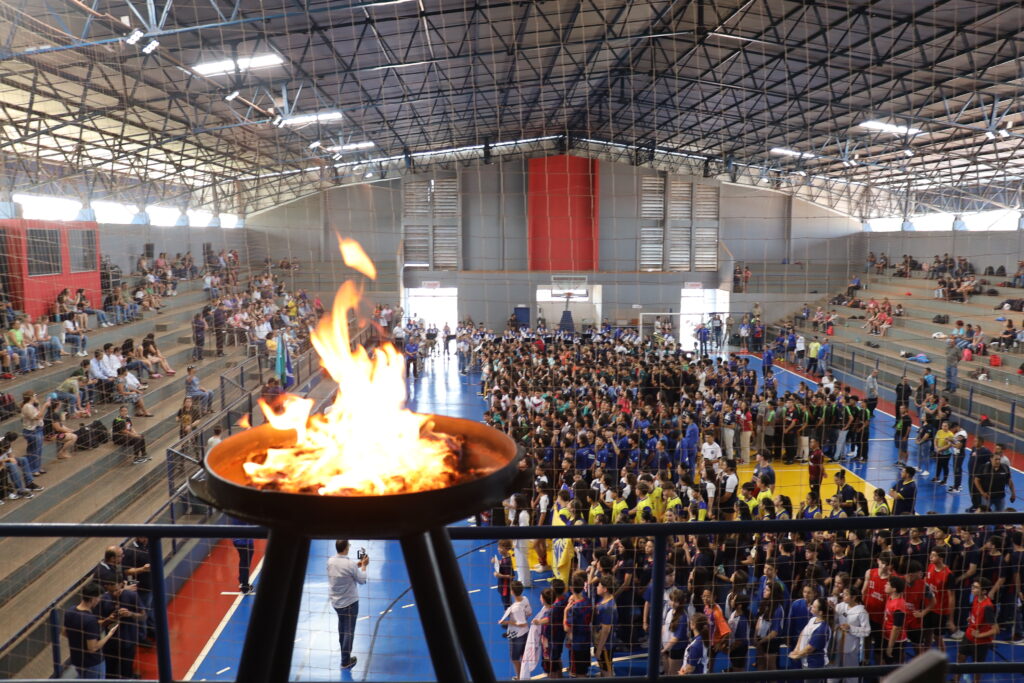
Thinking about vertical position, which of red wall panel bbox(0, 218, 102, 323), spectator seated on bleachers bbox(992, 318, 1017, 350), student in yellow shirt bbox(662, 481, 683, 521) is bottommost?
student in yellow shirt bbox(662, 481, 683, 521)

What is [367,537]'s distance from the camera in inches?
47.4

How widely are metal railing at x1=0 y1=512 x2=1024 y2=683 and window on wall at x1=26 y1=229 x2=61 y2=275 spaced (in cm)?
918

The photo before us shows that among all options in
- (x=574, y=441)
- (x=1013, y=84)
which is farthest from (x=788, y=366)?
(x=574, y=441)

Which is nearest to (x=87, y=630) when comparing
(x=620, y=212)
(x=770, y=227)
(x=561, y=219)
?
(x=561, y=219)

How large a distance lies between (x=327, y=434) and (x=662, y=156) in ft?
72.6

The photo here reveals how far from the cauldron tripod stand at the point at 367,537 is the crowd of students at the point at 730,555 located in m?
0.45

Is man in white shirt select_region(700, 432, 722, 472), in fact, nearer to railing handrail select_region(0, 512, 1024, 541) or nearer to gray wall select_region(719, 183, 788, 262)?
railing handrail select_region(0, 512, 1024, 541)

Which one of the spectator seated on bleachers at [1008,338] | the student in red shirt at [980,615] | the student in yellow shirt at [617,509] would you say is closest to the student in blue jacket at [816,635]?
the student in red shirt at [980,615]

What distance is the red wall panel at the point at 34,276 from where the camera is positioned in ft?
28.1

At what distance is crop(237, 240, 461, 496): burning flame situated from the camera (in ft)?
4.38

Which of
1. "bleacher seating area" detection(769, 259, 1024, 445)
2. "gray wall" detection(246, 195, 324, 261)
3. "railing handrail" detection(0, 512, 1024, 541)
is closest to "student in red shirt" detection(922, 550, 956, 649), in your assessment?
"railing handrail" detection(0, 512, 1024, 541)

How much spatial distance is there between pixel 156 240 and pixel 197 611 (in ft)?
33.3

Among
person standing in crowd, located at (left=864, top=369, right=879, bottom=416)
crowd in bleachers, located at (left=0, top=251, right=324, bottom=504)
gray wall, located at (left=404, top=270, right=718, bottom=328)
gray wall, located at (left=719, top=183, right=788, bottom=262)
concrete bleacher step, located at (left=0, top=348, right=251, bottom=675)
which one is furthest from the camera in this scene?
gray wall, located at (left=719, top=183, right=788, bottom=262)

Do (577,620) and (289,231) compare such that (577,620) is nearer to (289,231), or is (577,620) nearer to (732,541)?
(732,541)
